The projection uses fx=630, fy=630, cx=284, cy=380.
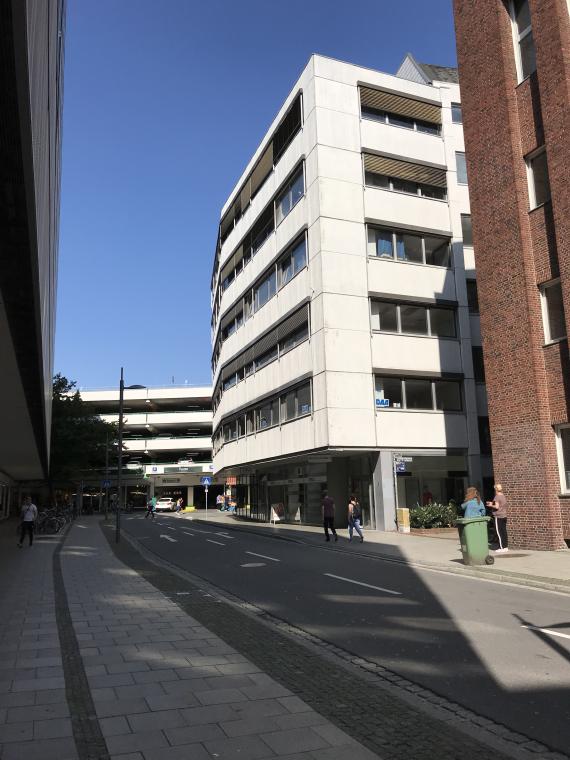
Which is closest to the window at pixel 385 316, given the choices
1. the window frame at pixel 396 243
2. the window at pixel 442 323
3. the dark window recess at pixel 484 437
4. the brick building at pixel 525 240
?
the window at pixel 442 323

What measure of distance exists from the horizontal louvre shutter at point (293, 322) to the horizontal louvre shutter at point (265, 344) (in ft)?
3.09

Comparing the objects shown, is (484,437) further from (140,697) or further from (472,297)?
(140,697)

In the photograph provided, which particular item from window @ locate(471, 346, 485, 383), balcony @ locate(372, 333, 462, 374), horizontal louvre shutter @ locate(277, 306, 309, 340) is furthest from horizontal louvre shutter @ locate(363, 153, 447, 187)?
window @ locate(471, 346, 485, 383)

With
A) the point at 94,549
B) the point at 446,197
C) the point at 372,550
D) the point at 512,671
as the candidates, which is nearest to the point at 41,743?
the point at 512,671

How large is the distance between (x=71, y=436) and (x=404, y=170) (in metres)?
38.2

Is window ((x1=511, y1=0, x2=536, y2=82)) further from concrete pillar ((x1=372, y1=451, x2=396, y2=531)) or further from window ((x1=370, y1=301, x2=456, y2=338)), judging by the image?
concrete pillar ((x1=372, y1=451, x2=396, y2=531))

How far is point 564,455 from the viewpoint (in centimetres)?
1708

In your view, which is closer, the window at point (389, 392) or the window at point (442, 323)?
the window at point (389, 392)

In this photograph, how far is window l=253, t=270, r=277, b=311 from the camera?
34.5 m

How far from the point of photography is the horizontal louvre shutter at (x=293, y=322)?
29.3m

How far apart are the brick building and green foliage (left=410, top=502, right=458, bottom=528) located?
7056 mm

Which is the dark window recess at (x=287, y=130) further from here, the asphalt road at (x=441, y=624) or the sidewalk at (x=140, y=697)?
the sidewalk at (x=140, y=697)

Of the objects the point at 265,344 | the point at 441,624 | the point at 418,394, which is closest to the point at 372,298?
the point at 418,394

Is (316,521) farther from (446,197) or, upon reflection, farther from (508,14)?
(508,14)
